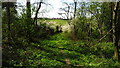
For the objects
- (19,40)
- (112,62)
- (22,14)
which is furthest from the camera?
A: (19,40)

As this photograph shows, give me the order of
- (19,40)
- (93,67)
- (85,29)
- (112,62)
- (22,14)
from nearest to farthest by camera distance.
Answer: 1. (93,67)
2. (112,62)
3. (22,14)
4. (19,40)
5. (85,29)

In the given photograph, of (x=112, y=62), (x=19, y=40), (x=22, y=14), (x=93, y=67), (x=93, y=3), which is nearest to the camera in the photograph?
(x=93, y=67)

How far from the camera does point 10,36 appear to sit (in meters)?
17.0

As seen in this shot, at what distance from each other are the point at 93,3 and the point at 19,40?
→ 1479cm

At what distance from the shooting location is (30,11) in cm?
1711

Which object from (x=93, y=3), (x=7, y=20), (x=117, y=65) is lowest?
(x=117, y=65)

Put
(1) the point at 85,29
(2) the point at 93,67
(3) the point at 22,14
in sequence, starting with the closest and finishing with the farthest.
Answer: (2) the point at 93,67 → (3) the point at 22,14 → (1) the point at 85,29

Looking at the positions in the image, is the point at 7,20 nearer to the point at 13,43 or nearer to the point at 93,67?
the point at 13,43

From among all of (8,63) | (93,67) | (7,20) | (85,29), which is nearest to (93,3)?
(85,29)

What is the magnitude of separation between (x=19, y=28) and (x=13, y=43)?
1794 millimetres

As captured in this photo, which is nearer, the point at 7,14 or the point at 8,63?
the point at 8,63

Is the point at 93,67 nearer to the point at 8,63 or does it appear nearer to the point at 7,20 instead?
the point at 8,63

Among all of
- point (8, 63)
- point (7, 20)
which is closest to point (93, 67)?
point (8, 63)

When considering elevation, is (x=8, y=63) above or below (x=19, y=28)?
below
